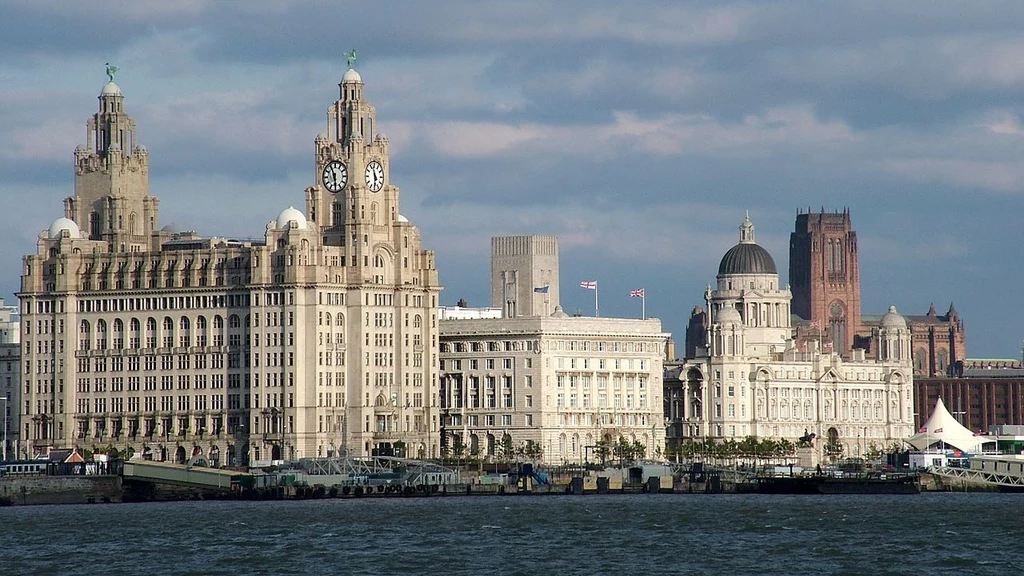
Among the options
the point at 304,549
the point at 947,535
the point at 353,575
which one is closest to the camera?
the point at 353,575

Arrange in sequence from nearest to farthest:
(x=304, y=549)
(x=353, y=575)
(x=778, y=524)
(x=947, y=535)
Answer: (x=353, y=575) < (x=304, y=549) < (x=947, y=535) < (x=778, y=524)

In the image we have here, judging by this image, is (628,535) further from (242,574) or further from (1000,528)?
(242,574)

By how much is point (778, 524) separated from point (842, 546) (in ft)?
78.6

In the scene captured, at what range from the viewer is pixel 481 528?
191 metres

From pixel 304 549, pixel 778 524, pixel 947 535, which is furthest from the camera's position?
pixel 778 524

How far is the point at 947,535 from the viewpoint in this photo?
180125 mm

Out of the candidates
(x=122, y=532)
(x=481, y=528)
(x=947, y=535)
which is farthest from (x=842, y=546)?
(x=122, y=532)

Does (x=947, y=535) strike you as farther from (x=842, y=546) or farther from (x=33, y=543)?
(x=33, y=543)

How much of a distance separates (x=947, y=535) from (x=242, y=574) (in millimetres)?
52926

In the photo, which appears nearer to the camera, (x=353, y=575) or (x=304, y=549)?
(x=353, y=575)

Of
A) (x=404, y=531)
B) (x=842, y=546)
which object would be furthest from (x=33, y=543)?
(x=842, y=546)

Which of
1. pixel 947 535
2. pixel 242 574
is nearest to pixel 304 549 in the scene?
pixel 242 574

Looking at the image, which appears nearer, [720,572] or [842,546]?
[720,572]

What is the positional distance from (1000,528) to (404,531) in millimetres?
41965
